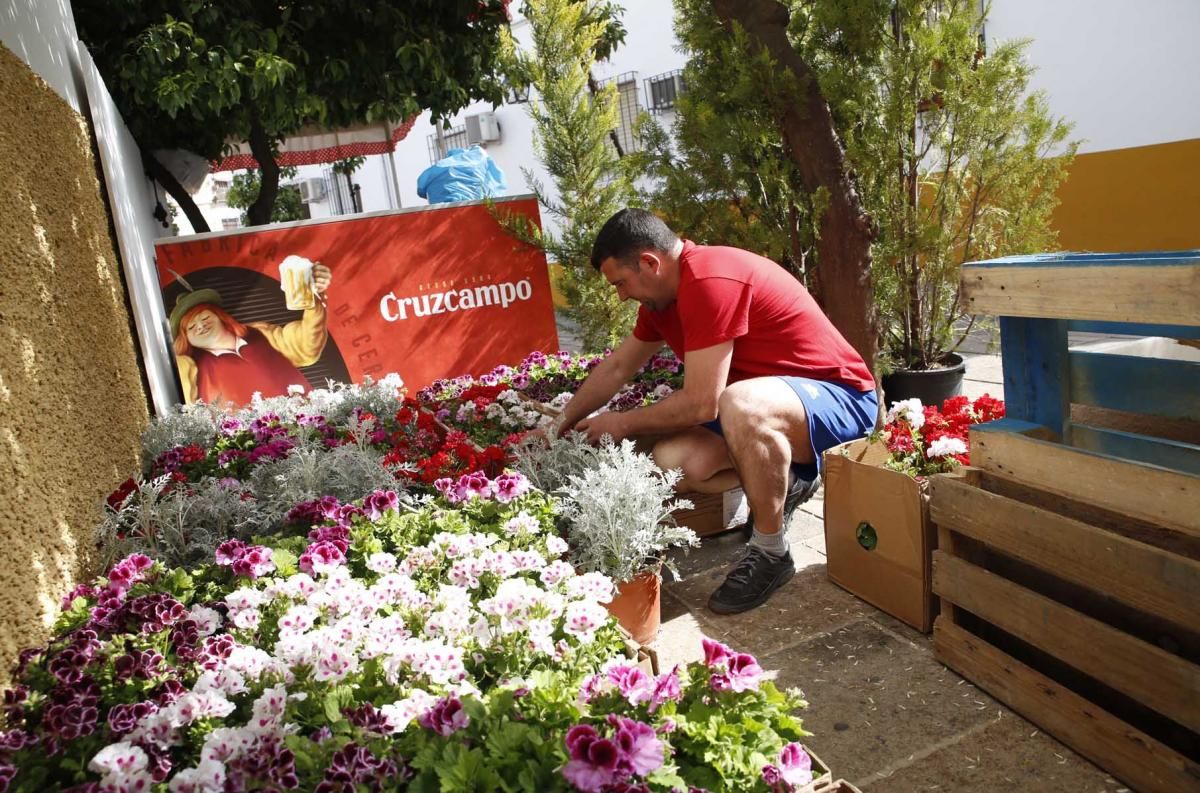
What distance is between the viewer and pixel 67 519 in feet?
9.07

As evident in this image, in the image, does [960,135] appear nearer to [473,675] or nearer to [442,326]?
[442,326]

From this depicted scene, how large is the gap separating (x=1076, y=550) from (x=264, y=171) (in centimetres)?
929

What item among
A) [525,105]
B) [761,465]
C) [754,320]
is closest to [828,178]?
[754,320]

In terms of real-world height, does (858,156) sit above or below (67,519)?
above

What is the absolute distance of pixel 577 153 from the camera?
763 centimetres

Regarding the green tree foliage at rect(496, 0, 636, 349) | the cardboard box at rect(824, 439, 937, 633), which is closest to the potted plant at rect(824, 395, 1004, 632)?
the cardboard box at rect(824, 439, 937, 633)

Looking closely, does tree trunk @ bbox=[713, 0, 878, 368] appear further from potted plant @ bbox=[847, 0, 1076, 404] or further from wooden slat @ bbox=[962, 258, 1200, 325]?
wooden slat @ bbox=[962, 258, 1200, 325]

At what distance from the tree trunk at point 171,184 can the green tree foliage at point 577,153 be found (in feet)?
11.5

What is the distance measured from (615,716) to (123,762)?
98 centimetres

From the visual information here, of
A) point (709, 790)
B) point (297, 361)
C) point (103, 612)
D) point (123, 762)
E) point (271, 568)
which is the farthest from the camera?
point (297, 361)

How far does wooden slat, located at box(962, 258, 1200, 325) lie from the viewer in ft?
6.23

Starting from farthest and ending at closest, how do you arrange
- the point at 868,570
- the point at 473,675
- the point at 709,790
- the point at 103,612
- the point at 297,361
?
the point at 297,361
the point at 868,570
the point at 103,612
the point at 473,675
the point at 709,790

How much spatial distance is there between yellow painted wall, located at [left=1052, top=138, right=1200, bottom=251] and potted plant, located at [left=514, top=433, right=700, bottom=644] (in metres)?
8.48

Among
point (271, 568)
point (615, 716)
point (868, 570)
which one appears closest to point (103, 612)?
point (271, 568)
